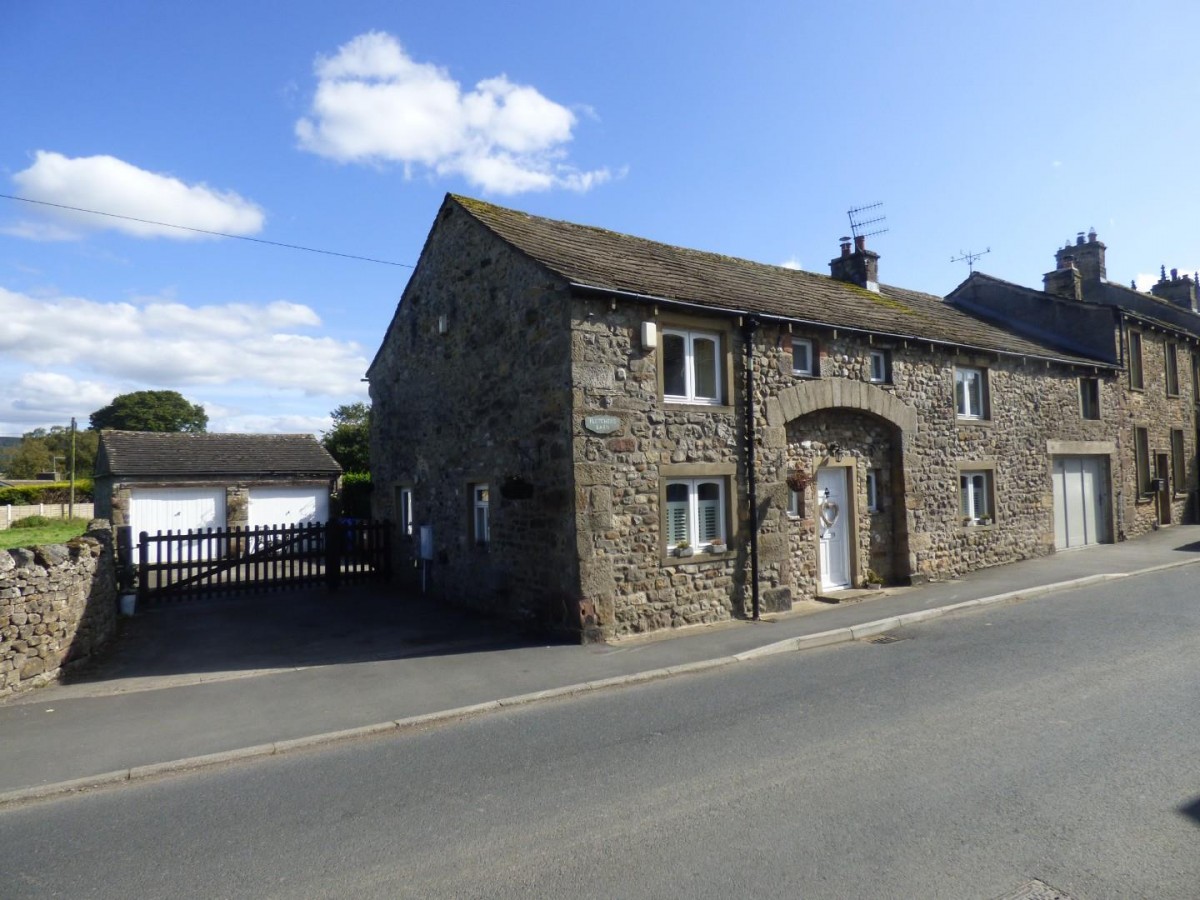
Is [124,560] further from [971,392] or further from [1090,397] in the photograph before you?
[1090,397]

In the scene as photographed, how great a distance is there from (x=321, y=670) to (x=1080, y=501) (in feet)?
60.7

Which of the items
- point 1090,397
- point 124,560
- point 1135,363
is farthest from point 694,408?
point 1135,363

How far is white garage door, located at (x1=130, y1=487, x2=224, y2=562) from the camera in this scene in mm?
25344

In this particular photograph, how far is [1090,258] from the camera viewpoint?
81.7ft

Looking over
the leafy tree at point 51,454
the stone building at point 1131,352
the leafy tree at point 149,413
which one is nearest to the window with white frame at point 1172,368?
the stone building at point 1131,352

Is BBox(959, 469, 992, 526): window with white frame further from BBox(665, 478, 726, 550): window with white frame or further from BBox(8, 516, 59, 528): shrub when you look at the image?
BBox(8, 516, 59, 528): shrub

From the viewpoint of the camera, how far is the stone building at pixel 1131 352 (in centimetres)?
2033

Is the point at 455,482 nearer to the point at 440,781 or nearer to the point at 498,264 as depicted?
the point at 498,264

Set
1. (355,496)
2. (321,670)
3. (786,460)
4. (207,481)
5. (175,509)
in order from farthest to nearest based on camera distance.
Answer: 1. (355,496)
2. (207,481)
3. (175,509)
4. (786,460)
5. (321,670)

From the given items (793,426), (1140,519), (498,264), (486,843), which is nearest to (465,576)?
(498,264)

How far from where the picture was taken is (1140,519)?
20859 mm

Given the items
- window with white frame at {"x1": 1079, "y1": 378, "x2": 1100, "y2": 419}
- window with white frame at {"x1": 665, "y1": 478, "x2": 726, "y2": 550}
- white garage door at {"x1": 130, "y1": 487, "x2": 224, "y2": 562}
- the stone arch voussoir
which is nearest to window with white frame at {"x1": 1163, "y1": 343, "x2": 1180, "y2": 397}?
window with white frame at {"x1": 1079, "y1": 378, "x2": 1100, "y2": 419}

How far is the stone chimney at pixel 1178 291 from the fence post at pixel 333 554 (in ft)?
99.1

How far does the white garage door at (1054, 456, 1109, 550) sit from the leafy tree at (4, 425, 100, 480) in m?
78.6
